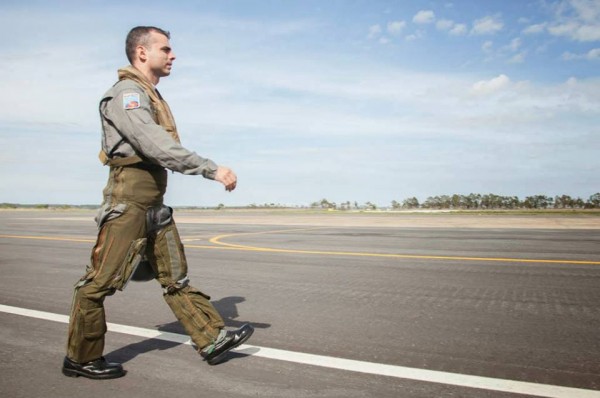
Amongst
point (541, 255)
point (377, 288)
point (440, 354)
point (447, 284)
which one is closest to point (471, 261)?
point (541, 255)

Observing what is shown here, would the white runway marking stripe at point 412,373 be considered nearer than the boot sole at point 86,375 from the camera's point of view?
Yes

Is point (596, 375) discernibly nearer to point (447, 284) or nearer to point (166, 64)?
point (447, 284)

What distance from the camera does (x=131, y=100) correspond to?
8.92 ft

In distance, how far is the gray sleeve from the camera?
2.62 meters

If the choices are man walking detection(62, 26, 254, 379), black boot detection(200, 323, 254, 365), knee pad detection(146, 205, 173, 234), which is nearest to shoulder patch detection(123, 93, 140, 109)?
man walking detection(62, 26, 254, 379)

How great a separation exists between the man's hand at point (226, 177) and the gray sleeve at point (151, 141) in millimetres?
33

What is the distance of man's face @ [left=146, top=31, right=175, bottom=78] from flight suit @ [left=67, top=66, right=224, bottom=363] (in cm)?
13

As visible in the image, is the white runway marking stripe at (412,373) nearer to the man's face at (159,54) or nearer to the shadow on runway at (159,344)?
the shadow on runway at (159,344)

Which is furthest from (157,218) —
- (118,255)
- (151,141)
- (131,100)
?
(131,100)

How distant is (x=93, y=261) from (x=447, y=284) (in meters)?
4.18

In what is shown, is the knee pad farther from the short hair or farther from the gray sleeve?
the short hair

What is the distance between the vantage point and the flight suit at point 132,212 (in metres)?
2.67

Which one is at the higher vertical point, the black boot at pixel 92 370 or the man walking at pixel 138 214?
the man walking at pixel 138 214

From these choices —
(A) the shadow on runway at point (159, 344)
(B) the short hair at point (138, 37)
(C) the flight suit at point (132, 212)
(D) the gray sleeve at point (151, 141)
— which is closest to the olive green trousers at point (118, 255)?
(C) the flight suit at point (132, 212)
